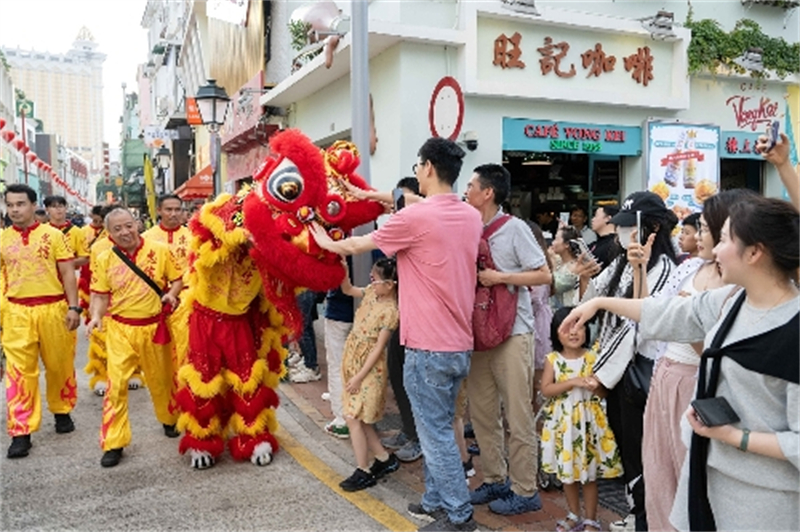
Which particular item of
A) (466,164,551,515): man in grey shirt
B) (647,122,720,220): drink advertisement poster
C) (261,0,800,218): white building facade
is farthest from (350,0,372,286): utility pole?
(647,122,720,220): drink advertisement poster

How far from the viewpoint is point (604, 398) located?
3.59 m

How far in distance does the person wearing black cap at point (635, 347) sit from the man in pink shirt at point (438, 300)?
29.5 inches

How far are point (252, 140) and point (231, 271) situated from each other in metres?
9.82

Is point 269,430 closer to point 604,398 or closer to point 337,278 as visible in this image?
point 337,278

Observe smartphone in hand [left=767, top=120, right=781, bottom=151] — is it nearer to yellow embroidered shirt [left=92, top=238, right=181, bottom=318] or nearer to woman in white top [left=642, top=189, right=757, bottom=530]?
woman in white top [left=642, top=189, right=757, bottom=530]

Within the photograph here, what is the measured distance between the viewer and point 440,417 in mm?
3482

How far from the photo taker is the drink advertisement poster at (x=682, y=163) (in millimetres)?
→ 9773

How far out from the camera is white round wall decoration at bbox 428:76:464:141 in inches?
311

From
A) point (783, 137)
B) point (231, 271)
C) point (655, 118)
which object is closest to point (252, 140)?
point (655, 118)

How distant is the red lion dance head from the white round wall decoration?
4.15 meters

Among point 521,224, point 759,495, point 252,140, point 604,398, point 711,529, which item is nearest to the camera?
point 759,495

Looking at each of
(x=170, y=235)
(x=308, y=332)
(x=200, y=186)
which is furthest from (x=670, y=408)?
(x=200, y=186)

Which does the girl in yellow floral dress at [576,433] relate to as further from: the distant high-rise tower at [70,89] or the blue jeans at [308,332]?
the distant high-rise tower at [70,89]

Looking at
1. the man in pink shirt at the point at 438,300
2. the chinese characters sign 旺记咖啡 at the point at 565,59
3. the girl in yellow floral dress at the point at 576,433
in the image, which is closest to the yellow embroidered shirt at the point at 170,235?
the man in pink shirt at the point at 438,300
